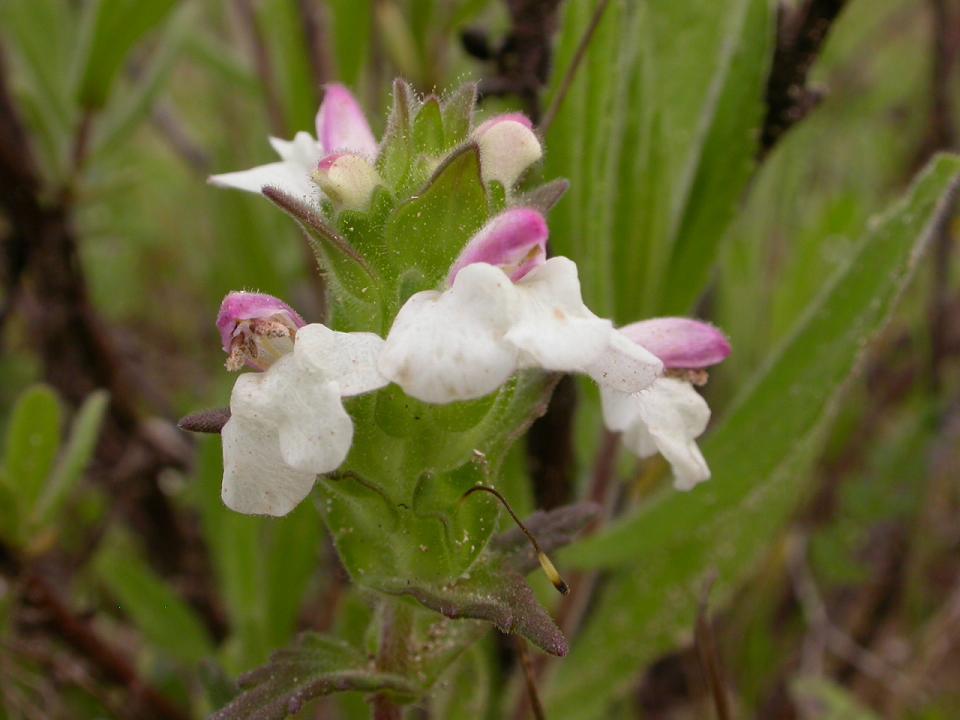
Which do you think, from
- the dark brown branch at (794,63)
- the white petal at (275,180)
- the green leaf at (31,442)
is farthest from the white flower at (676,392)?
the green leaf at (31,442)

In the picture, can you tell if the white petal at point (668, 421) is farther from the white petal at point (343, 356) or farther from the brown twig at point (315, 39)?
the brown twig at point (315, 39)

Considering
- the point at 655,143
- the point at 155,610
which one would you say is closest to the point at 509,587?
the point at 655,143

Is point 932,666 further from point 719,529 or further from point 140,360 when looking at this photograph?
point 140,360

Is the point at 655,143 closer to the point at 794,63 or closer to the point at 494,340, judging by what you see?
the point at 794,63

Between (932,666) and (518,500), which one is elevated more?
(518,500)

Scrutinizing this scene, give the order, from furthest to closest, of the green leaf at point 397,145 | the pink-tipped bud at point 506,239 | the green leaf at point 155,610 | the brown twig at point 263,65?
1. the brown twig at point 263,65
2. the green leaf at point 155,610
3. the green leaf at point 397,145
4. the pink-tipped bud at point 506,239

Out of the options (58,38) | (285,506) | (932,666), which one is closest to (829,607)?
(932,666)

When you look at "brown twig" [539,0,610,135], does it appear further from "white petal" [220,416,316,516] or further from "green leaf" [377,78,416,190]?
"white petal" [220,416,316,516]
